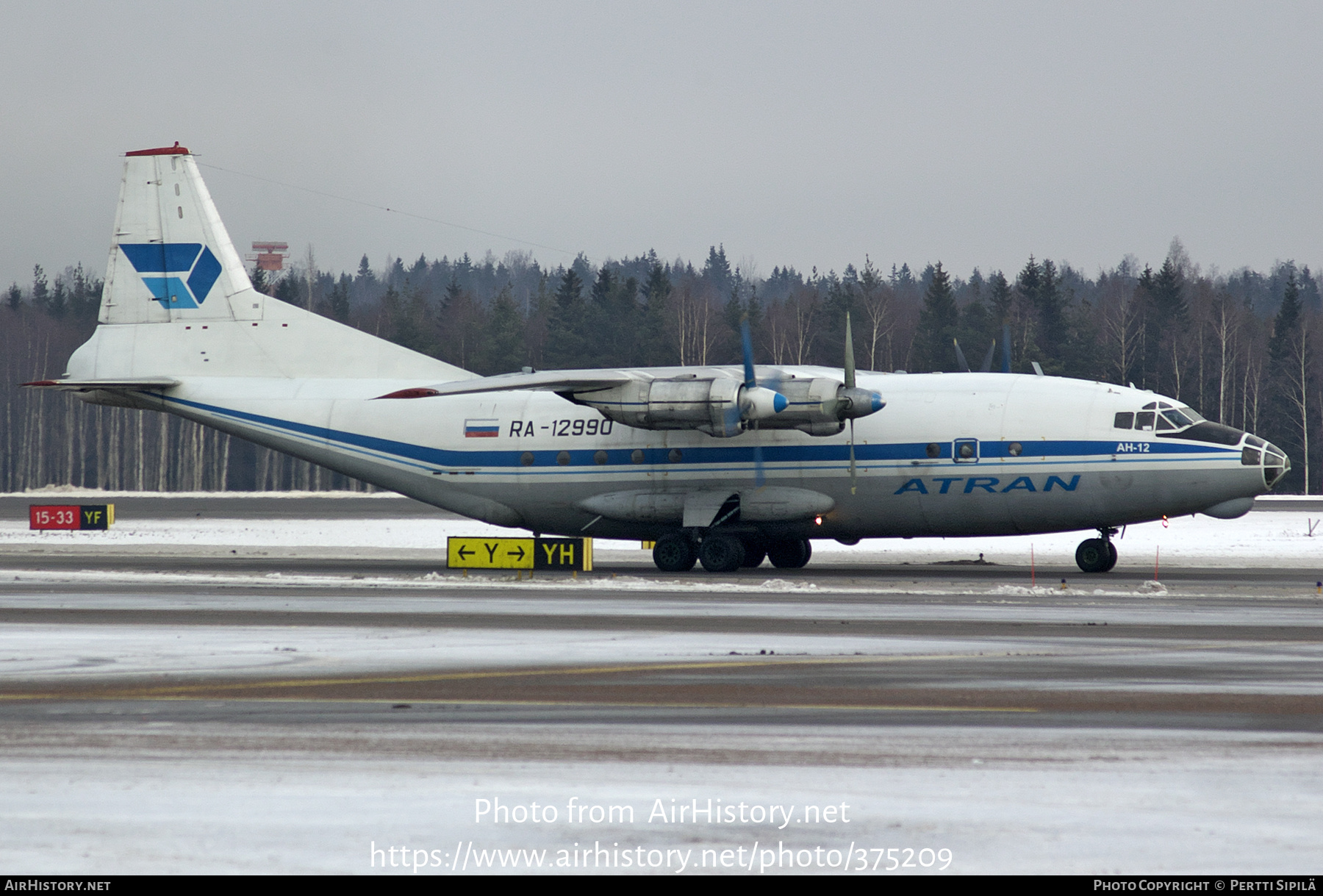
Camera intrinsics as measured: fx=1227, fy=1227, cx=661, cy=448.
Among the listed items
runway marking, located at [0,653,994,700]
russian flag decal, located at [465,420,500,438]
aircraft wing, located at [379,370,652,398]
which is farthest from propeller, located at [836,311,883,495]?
runway marking, located at [0,653,994,700]

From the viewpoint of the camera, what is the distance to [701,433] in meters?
28.2

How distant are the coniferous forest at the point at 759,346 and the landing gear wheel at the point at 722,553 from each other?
46.8 m

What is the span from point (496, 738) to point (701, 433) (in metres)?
18.6

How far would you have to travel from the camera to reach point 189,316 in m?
31.7

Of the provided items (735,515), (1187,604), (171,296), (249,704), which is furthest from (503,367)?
(249,704)

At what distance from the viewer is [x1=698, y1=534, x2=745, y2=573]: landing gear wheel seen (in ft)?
91.3

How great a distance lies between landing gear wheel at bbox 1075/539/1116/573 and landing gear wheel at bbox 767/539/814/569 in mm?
6408

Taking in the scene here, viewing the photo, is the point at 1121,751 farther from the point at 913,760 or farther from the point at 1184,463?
the point at 1184,463

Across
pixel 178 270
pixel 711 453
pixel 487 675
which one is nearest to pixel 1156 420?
pixel 711 453

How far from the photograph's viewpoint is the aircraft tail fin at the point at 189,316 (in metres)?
31.4

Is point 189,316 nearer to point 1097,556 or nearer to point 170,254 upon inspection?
point 170,254

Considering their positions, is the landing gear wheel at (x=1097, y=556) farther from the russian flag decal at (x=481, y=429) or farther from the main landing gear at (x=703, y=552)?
the russian flag decal at (x=481, y=429)

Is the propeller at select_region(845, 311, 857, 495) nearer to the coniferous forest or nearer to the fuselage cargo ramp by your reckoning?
the fuselage cargo ramp

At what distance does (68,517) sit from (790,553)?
30812 mm
